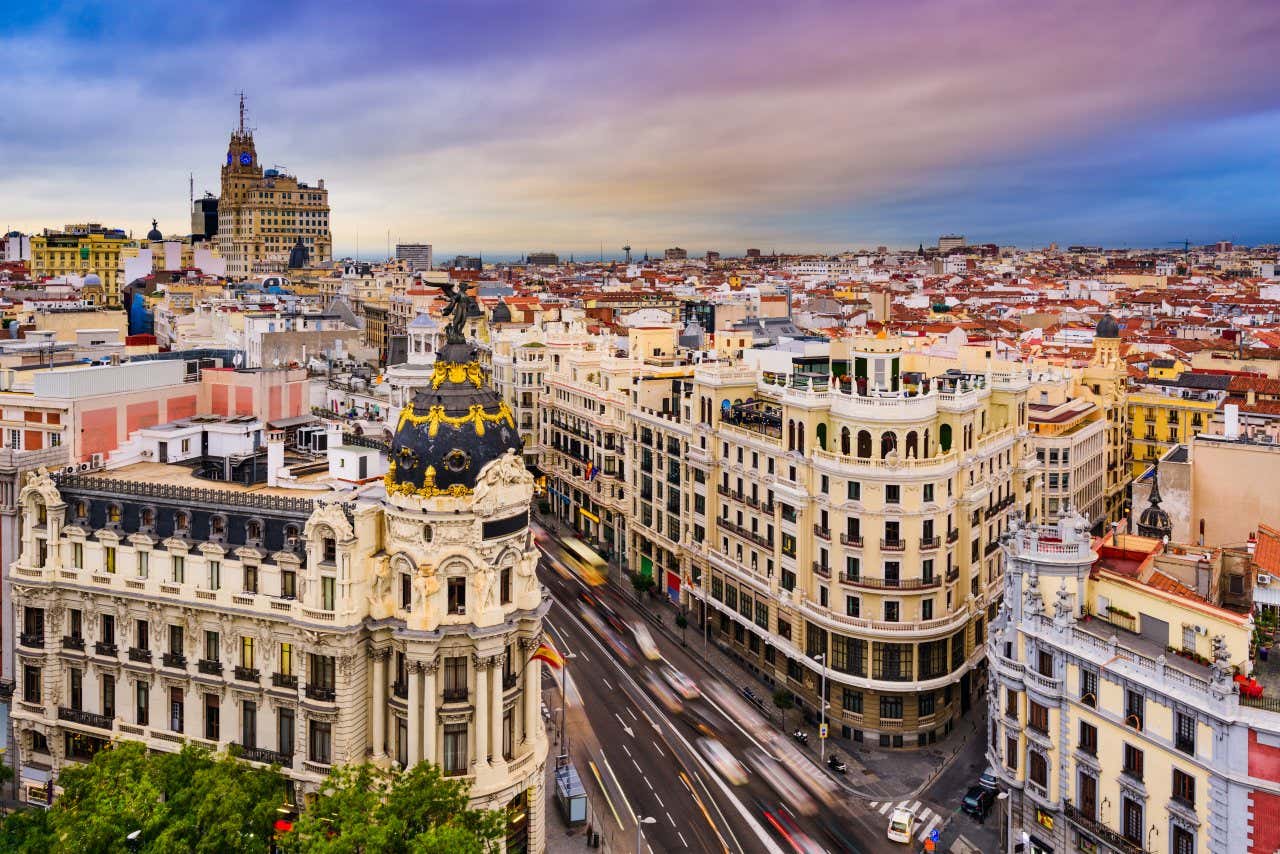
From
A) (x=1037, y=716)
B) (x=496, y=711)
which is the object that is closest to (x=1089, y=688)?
(x=1037, y=716)

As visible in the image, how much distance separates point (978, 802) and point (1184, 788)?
67.8 feet

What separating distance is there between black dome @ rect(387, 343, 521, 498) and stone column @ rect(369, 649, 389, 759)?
10.2m

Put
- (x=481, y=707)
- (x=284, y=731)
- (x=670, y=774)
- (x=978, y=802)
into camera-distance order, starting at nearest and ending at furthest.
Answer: (x=481, y=707), (x=284, y=731), (x=978, y=802), (x=670, y=774)

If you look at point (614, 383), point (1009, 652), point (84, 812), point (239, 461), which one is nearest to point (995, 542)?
point (1009, 652)

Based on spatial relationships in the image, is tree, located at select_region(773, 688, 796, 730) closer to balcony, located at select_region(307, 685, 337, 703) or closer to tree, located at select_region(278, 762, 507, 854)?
tree, located at select_region(278, 762, 507, 854)

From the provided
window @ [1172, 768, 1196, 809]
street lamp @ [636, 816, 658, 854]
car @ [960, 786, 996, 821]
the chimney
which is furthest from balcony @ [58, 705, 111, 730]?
the chimney

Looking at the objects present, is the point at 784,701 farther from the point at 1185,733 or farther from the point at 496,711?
the point at 1185,733

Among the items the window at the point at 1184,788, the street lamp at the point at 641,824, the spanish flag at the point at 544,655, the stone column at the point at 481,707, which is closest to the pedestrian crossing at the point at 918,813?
the street lamp at the point at 641,824

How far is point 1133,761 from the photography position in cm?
5834

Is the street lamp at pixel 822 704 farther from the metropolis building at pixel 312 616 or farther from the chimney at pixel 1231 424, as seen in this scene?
the chimney at pixel 1231 424

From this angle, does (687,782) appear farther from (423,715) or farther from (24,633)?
(24,633)

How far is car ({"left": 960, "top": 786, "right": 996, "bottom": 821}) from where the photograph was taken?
243ft

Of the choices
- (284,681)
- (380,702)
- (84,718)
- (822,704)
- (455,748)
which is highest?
(284,681)

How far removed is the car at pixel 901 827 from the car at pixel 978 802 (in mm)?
4613
